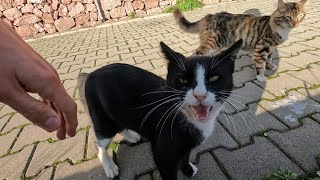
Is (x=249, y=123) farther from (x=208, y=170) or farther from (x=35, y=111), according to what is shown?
(x=35, y=111)

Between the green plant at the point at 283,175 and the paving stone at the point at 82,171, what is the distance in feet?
4.94

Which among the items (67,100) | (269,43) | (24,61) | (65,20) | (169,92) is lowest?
(65,20)

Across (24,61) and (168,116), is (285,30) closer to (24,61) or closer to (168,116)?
(168,116)

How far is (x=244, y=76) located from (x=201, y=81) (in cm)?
248

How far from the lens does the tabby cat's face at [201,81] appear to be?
72.0 inches

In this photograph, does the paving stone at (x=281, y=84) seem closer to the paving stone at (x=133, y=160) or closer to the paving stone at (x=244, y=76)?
the paving stone at (x=244, y=76)

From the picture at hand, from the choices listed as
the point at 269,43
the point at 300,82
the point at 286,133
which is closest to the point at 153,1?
the point at 269,43

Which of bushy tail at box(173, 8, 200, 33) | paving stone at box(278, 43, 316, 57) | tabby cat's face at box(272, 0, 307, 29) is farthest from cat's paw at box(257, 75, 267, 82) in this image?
bushy tail at box(173, 8, 200, 33)

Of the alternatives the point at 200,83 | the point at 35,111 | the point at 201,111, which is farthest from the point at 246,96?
the point at 35,111

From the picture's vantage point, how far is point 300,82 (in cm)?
360

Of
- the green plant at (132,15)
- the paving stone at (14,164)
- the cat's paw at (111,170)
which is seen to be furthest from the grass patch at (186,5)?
the cat's paw at (111,170)

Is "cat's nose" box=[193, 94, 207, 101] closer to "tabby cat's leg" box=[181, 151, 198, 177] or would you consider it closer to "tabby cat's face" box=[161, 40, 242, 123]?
"tabby cat's face" box=[161, 40, 242, 123]

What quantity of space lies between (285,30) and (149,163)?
9.67ft

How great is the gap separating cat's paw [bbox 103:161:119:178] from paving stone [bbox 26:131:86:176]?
445 millimetres
